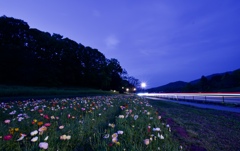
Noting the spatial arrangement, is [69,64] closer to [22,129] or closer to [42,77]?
[42,77]

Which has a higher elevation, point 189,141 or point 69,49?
point 69,49

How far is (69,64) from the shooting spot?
5262 cm

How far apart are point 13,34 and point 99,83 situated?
29.5 meters

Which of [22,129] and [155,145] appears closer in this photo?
[155,145]

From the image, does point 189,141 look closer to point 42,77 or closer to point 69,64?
point 42,77

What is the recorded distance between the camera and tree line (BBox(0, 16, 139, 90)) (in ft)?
115

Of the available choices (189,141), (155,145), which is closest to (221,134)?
(189,141)

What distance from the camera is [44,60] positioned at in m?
45.2

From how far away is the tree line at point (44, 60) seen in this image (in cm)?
3497

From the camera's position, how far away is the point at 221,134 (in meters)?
4.62

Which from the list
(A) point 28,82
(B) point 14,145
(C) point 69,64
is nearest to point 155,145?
(B) point 14,145

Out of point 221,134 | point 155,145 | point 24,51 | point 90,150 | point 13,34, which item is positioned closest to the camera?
point 155,145

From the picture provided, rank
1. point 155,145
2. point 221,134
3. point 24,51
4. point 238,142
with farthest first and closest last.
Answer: point 24,51
point 221,134
point 238,142
point 155,145

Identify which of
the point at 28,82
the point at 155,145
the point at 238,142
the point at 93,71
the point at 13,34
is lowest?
the point at 238,142
